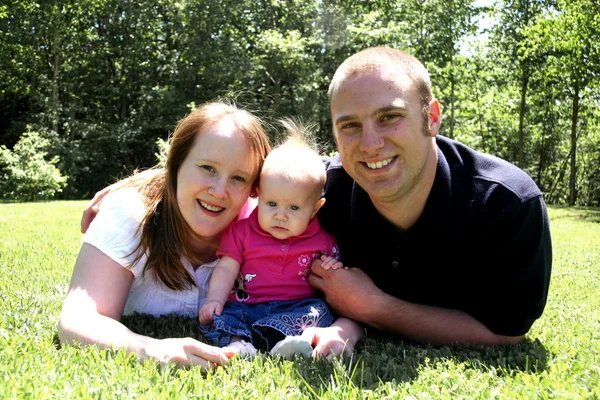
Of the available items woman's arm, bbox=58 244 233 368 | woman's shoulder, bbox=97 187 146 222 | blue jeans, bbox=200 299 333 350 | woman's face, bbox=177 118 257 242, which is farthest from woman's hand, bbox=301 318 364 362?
woman's shoulder, bbox=97 187 146 222

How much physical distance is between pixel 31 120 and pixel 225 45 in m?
9.91

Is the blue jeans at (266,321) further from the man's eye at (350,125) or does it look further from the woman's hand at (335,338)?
the man's eye at (350,125)

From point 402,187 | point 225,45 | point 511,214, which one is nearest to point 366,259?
point 402,187

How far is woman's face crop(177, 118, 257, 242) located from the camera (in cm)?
318

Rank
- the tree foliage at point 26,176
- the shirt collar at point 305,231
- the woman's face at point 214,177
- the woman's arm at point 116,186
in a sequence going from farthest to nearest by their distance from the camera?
1. the tree foliage at point 26,176
2. the woman's arm at point 116,186
3. the shirt collar at point 305,231
4. the woman's face at point 214,177

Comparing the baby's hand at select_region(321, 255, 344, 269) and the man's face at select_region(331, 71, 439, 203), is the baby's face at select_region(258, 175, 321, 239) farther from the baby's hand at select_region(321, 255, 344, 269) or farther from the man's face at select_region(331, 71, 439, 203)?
the man's face at select_region(331, 71, 439, 203)

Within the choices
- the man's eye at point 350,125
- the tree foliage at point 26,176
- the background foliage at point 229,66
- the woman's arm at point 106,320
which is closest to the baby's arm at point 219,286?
the woman's arm at point 106,320

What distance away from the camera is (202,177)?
3170 millimetres

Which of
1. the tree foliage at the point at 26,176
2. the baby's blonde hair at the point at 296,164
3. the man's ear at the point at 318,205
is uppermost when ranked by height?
the baby's blonde hair at the point at 296,164

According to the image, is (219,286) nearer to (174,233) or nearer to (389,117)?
(174,233)

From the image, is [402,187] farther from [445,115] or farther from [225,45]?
[445,115]

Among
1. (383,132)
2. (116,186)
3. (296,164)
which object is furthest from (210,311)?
(383,132)

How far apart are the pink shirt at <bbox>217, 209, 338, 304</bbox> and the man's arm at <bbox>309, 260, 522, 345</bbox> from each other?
0.73 ft

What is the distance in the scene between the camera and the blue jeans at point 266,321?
2.99 m
